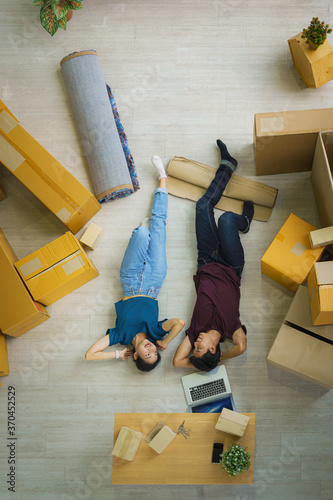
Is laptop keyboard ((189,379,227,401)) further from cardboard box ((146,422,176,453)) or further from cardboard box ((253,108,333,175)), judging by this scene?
cardboard box ((253,108,333,175))

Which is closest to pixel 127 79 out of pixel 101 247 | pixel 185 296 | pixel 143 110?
pixel 143 110

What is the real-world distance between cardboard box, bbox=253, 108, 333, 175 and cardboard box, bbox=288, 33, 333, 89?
0.48 m

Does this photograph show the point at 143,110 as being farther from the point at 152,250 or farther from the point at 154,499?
the point at 154,499

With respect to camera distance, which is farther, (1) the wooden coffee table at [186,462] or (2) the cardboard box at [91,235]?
(2) the cardboard box at [91,235]

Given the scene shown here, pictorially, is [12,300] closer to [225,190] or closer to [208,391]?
[208,391]

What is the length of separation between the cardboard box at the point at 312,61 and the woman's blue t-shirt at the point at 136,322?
1883 mm

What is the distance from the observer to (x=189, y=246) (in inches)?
125

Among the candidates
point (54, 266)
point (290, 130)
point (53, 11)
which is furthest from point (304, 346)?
point (53, 11)

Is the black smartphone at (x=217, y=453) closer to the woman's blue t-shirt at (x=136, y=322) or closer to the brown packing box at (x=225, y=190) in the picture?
the woman's blue t-shirt at (x=136, y=322)

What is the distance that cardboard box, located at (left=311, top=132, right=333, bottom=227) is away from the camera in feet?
8.95

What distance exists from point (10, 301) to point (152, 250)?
0.97 meters

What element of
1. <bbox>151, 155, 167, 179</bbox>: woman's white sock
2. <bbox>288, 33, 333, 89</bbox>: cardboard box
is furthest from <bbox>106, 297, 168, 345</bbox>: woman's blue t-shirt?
<bbox>288, 33, 333, 89</bbox>: cardboard box

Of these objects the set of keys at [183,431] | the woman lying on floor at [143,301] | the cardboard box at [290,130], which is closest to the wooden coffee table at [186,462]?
the set of keys at [183,431]

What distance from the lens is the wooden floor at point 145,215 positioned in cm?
297
